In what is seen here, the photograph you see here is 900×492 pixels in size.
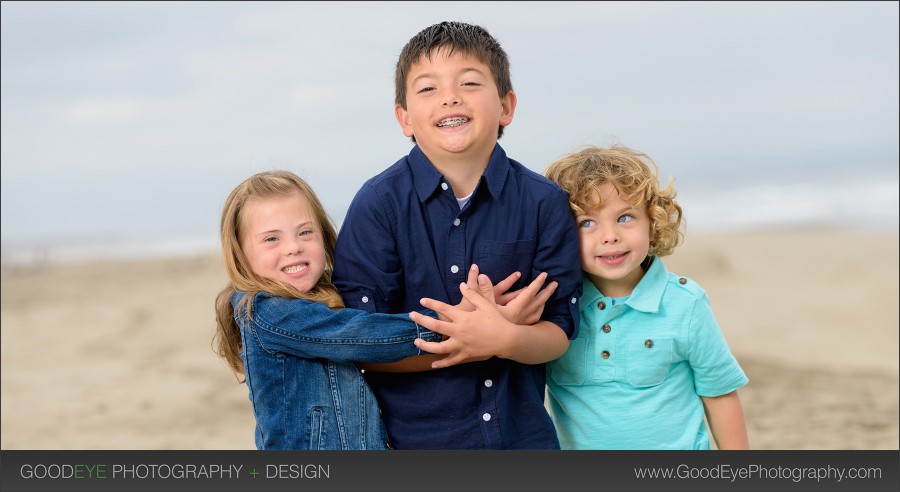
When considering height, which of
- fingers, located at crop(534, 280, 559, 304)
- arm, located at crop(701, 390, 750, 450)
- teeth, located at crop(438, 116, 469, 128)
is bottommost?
arm, located at crop(701, 390, 750, 450)

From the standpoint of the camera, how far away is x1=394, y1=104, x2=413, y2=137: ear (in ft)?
10.0

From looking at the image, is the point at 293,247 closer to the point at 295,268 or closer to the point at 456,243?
the point at 295,268

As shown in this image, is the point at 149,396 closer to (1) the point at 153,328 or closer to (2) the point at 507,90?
(1) the point at 153,328

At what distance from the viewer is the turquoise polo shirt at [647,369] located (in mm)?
3016

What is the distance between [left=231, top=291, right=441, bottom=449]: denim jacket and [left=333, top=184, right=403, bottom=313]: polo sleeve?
81 mm

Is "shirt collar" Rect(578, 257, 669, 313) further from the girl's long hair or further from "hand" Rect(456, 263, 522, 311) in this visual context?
the girl's long hair

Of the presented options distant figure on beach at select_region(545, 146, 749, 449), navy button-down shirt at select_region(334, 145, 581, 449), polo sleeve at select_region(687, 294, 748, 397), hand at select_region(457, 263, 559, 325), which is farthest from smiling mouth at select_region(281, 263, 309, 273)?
polo sleeve at select_region(687, 294, 748, 397)

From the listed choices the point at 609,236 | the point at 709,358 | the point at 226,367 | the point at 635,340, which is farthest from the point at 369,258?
the point at 226,367

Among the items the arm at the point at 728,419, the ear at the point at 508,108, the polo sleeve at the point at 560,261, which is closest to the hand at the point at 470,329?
the polo sleeve at the point at 560,261

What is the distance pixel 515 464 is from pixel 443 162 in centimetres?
92

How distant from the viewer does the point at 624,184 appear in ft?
9.87

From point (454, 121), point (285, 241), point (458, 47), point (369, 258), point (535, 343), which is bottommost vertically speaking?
point (535, 343)

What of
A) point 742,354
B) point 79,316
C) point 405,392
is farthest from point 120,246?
point 405,392

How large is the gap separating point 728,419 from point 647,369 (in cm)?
34
